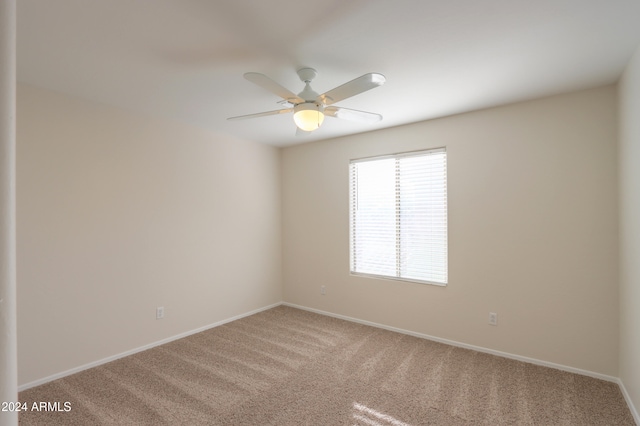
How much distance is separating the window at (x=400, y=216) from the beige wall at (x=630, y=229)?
1407 millimetres

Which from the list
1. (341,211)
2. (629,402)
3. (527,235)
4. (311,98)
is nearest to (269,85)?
(311,98)

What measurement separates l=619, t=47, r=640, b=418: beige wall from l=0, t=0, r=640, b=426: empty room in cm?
3

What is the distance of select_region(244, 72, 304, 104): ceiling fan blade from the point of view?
1.89m

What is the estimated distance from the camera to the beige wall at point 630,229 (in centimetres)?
204

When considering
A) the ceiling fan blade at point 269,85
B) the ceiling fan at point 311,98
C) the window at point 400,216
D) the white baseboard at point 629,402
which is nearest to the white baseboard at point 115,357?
the window at point 400,216

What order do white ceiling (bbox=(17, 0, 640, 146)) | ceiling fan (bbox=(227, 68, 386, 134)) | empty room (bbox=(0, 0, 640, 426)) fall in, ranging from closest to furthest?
1. white ceiling (bbox=(17, 0, 640, 146))
2. empty room (bbox=(0, 0, 640, 426))
3. ceiling fan (bbox=(227, 68, 386, 134))

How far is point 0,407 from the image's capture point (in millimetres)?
868

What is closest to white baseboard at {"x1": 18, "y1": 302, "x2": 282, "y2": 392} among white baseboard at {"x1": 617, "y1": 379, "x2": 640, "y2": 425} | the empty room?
the empty room

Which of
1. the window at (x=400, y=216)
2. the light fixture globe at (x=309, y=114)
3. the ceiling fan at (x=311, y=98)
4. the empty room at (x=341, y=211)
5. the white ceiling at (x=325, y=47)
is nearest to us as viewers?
the white ceiling at (x=325, y=47)

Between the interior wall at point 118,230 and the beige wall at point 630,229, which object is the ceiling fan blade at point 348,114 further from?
the interior wall at point 118,230

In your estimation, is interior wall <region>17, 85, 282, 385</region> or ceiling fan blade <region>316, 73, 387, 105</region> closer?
ceiling fan blade <region>316, 73, 387, 105</region>

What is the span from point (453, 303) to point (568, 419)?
→ 1322 mm

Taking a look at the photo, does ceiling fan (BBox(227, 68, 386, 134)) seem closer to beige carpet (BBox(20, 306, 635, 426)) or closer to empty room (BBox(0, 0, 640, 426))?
empty room (BBox(0, 0, 640, 426))

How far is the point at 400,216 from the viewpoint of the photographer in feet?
12.3
